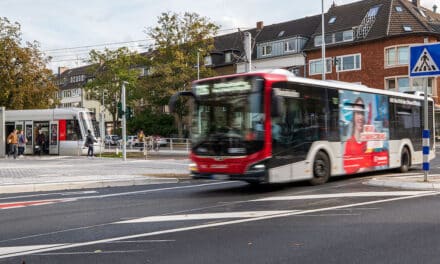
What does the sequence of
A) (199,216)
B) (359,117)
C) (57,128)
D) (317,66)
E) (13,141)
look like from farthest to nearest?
(317,66) < (57,128) < (13,141) < (359,117) < (199,216)

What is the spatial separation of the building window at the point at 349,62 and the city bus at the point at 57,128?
27.8 m

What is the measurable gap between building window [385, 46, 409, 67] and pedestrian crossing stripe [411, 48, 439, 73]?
1498 inches

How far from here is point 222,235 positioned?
681 cm

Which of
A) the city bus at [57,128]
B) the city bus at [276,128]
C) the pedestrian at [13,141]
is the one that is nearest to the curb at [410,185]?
the city bus at [276,128]

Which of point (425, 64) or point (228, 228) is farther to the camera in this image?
point (425, 64)

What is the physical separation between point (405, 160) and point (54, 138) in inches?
972

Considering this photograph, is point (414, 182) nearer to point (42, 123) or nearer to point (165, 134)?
point (42, 123)

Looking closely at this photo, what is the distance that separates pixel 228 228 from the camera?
730 cm

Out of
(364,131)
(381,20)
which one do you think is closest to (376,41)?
(381,20)

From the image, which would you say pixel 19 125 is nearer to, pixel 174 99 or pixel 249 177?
pixel 174 99

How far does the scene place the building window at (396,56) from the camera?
48609 mm

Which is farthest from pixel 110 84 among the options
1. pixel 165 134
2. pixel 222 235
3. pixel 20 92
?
pixel 222 235

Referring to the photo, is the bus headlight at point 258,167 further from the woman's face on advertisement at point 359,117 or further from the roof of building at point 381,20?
the roof of building at point 381,20

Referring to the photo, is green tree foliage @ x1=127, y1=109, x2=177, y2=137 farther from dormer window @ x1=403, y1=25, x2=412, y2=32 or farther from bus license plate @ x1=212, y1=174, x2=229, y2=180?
bus license plate @ x1=212, y1=174, x2=229, y2=180
